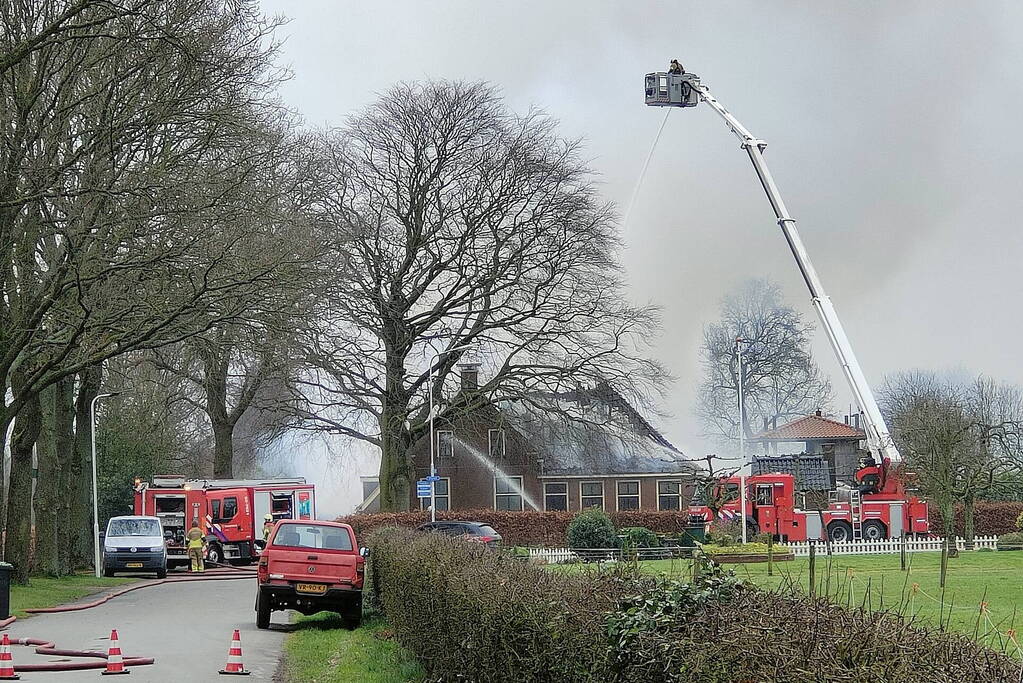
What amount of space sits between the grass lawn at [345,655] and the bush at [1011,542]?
28248 millimetres

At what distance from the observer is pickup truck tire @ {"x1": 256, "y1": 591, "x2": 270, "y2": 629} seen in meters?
22.8

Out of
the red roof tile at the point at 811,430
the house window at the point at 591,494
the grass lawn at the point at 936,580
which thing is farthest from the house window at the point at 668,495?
the grass lawn at the point at 936,580

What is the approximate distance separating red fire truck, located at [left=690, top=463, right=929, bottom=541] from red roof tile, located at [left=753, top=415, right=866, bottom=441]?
678 inches

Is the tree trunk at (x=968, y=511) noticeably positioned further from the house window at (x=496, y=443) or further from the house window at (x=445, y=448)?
the house window at (x=445, y=448)

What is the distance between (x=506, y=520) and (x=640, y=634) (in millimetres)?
48350

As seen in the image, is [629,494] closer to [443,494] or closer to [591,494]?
[591,494]

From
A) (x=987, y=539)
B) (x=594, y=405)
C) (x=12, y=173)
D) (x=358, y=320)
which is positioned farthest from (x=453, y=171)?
(x=12, y=173)

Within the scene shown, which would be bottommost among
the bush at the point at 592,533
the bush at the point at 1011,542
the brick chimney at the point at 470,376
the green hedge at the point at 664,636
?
the bush at the point at 1011,542

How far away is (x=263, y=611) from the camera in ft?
75.2

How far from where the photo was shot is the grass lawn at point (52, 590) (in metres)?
27.6

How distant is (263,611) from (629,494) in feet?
151

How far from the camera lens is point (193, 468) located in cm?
7019

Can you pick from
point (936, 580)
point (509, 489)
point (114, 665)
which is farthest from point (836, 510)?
point (114, 665)

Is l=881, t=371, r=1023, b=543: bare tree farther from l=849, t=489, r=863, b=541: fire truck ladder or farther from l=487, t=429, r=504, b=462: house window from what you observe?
l=487, t=429, r=504, b=462: house window
